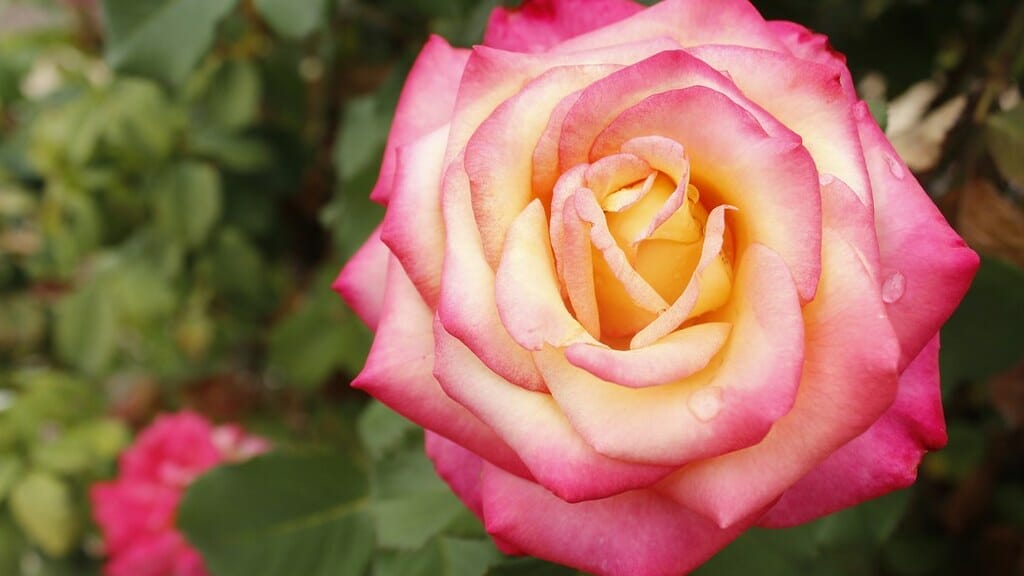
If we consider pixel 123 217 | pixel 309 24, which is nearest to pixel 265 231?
pixel 123 217

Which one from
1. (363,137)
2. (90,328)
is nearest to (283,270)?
(90,328)

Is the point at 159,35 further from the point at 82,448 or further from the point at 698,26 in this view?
the point at 82,448

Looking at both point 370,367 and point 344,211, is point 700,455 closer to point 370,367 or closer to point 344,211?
point 370,367

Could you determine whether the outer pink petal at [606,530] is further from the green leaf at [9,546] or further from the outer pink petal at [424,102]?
the green leaf at [9,546]

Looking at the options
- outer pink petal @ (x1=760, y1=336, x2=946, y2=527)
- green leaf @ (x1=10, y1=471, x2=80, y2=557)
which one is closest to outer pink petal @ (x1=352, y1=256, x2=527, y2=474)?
outer pink petal @ (x1=760, y1=336, x2=946, y2=527)

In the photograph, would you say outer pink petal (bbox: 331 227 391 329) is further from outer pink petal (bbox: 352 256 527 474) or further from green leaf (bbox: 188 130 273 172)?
green leaf (bbox: 188 130 273 172)

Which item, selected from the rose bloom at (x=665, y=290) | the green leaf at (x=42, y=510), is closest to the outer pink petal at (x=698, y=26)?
the rose bloom at (x=665, y=290)
